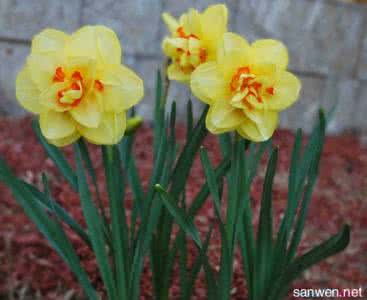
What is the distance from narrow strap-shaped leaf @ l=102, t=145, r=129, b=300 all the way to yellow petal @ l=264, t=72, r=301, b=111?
0.29 m

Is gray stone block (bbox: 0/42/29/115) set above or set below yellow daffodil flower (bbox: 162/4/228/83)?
below

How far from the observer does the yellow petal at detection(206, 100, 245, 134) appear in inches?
40.1

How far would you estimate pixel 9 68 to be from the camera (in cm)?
342

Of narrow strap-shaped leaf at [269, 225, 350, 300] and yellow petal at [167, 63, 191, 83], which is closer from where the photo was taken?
narrow strap-shaped leaf at [269, 225, 350, 300]

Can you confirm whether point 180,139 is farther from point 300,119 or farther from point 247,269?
point 247,269

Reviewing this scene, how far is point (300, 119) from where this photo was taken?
4535 millimetres

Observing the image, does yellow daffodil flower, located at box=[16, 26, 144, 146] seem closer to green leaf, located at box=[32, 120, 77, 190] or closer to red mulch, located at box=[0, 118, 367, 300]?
green leaf, located at box=[32, 120, 77, 190]

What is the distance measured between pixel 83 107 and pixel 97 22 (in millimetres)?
2672

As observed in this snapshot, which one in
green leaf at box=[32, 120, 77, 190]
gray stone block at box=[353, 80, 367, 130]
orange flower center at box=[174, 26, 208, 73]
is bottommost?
gray stone block at box=[353, 80, 367, 130]

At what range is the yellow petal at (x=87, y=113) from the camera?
0.96 m

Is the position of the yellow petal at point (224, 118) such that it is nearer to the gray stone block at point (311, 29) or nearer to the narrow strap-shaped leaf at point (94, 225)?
the narrow strap-shaped leaf at point (94, 225)

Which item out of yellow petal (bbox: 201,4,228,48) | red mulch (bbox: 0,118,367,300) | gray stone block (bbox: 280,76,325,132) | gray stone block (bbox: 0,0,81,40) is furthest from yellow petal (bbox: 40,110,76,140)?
gray stone block (bbox: 280,76,325,132)

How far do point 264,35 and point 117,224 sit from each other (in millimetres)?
3275

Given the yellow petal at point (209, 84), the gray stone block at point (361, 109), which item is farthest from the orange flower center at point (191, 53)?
the gray stone block at point (361, 109)
